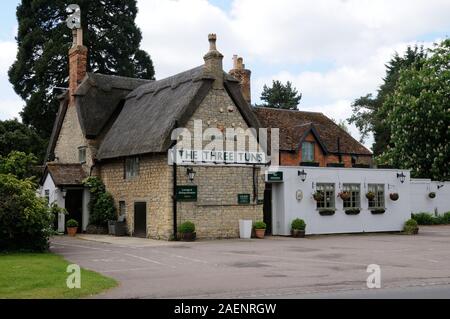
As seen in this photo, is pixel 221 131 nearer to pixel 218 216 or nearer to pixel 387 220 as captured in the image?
pixel 218 216

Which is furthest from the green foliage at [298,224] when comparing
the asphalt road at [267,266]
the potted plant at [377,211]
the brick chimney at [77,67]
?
the brick chimney at [77,67]

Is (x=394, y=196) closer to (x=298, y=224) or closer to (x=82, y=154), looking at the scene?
(x=298, y=224)

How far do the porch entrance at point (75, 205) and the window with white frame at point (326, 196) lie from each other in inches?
496

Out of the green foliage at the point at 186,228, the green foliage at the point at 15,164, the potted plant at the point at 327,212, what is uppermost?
the green foliage at the point at 15,164

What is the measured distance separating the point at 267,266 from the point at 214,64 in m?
13.8

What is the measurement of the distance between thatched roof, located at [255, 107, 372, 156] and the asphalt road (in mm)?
13193

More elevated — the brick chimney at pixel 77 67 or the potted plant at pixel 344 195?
the brick chimney at pixel 77 67

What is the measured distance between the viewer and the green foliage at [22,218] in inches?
734

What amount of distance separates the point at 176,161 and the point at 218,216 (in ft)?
10.6

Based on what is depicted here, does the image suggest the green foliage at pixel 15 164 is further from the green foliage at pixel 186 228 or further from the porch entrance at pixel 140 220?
the green foliage at pixel 186 228

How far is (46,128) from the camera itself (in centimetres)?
4459
